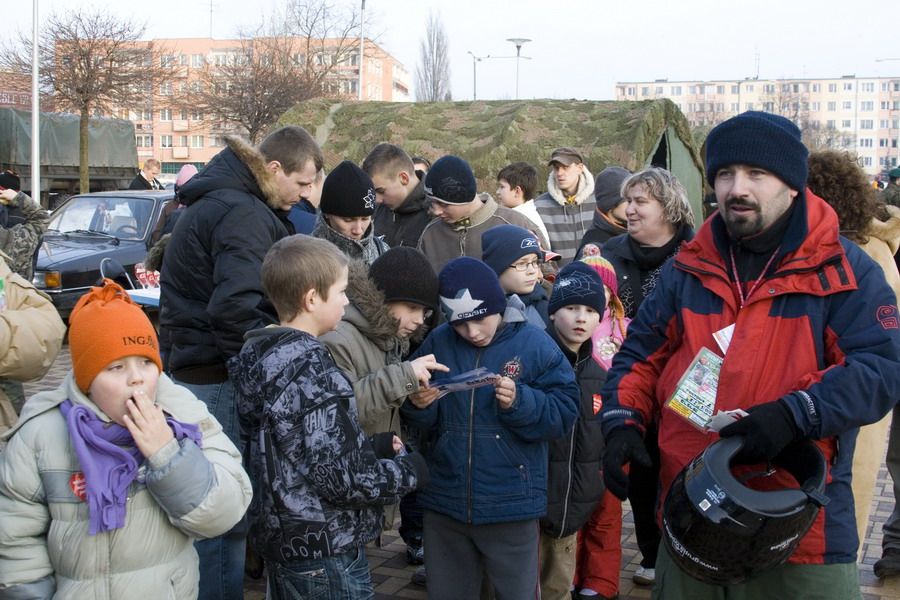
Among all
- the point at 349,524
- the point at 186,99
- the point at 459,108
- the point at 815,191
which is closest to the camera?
the point at 349,524

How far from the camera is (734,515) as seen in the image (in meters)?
2.44

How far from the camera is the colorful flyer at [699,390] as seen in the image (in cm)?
276

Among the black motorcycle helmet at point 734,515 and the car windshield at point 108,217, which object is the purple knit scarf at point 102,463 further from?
the car windshield at point 108,217

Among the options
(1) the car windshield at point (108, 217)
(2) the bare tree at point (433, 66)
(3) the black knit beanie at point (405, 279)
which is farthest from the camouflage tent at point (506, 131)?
(2) the bare tree at point (433, 66)

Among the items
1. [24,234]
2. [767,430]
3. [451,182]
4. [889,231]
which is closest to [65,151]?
[24,234]

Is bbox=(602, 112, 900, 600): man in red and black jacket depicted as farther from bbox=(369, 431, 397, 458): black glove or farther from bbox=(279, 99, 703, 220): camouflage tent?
bbox=(279, 99, 703, 220): camouflage tent

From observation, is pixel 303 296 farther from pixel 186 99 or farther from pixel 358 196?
pixel 186 99

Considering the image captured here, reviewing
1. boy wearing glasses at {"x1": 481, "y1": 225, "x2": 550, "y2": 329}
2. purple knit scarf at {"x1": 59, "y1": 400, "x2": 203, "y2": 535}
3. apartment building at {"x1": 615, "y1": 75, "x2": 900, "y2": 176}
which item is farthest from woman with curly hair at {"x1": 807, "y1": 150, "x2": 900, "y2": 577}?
apartment building at {"x1": 615, "y1": 75, "x2": 900, "y2": 176}

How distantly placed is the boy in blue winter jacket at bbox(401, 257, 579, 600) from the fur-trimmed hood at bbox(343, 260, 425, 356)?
228mm

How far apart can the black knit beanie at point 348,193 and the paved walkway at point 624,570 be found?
1.79 m

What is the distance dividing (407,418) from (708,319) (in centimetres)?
136

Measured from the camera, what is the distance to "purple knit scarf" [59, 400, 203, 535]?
8.93ft

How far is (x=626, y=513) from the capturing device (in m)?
6.17

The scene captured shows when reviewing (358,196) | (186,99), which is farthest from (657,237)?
(186,99)
